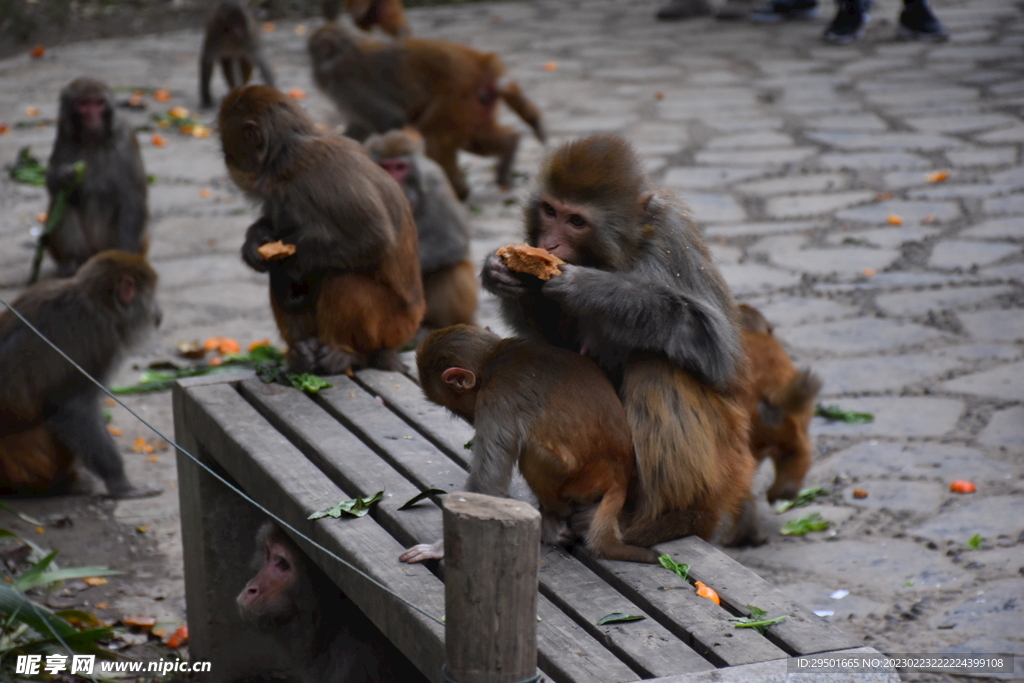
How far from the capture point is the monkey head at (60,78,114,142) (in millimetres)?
7426

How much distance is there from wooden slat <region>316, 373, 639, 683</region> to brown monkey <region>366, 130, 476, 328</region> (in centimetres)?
211

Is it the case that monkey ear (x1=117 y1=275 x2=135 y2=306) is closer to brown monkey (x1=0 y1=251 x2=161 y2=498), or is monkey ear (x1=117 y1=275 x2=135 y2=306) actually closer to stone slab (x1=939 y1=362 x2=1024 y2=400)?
→ brown monkey (x1=0 y1=251 x2=161 y2=498)

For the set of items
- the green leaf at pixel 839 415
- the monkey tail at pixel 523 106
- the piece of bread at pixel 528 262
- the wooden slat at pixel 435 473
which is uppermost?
the piece of bread at pixel 528 262

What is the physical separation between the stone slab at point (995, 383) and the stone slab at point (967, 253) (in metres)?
1.53

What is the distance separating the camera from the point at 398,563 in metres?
3.15

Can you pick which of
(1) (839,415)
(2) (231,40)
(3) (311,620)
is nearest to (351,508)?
(3) (311,620)

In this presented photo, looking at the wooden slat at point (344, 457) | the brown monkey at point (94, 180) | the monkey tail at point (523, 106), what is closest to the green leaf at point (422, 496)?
the wooden slat at point (344, 457)

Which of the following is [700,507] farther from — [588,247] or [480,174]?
[480,174]

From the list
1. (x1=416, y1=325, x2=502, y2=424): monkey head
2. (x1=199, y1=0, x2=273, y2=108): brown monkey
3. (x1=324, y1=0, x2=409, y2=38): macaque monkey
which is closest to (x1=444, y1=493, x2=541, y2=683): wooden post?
(x1=416, y1=325, x2=502, y2=424): monkey head

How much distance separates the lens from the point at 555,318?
361 centimetres

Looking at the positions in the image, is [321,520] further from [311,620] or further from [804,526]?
[804,526]

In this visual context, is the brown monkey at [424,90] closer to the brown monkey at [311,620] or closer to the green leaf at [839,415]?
the green leaf at [839,415]

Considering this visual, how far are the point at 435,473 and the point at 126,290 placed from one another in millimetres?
2302

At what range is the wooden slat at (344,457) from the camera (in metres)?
3.41
